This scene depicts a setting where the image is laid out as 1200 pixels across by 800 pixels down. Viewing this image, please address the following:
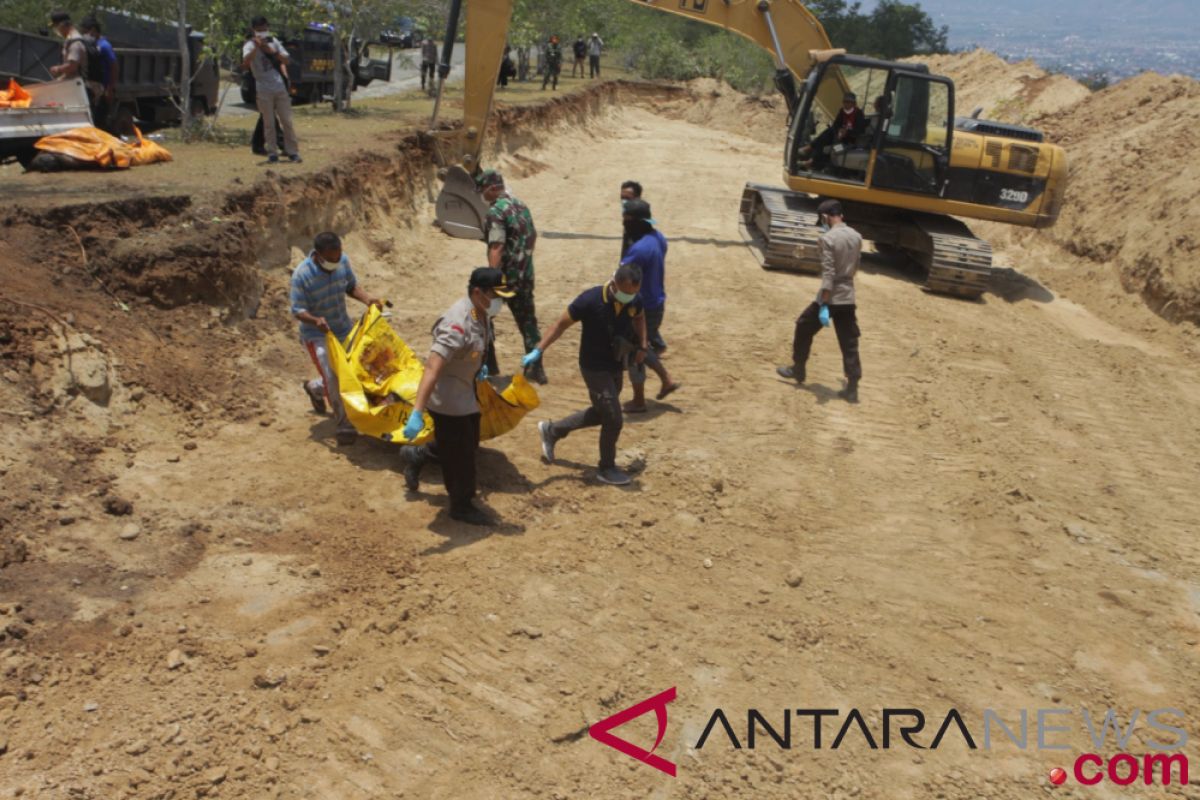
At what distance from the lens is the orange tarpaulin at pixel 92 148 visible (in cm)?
1018

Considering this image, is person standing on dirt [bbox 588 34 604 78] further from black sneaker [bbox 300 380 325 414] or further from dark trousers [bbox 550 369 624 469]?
dark trousers [bbox 550 369 624 469]

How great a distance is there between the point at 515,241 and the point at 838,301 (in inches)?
116

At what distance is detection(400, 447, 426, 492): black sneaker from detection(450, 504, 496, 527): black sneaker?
20.0 inches

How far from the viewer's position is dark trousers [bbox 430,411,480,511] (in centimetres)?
607

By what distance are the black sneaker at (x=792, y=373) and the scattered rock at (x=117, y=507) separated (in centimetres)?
584

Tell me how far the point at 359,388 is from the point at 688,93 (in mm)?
31883

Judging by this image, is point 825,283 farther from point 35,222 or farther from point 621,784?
point 35,222

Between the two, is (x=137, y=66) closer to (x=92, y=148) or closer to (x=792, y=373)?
(x=92, y=148)

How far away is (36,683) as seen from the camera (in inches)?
177

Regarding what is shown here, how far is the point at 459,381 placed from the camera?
6.00 meters

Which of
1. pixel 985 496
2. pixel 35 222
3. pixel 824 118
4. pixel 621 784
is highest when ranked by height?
pixel 824 118

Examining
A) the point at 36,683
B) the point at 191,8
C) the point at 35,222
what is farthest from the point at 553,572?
the point at 191,8

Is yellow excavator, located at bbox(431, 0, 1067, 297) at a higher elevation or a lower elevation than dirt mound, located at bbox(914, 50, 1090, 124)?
lower

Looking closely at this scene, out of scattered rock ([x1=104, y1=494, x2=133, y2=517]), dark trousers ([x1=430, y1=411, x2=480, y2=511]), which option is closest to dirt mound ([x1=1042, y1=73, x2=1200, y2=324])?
dark trousers ([x1=430, y1=411, x2=480, y2=511])
